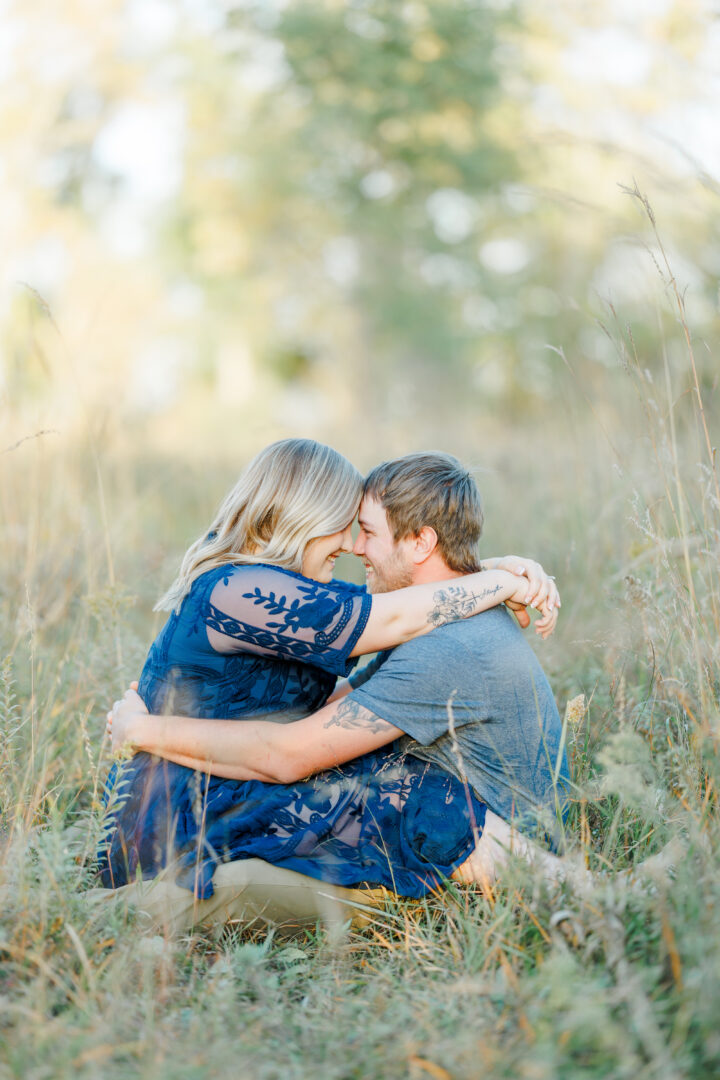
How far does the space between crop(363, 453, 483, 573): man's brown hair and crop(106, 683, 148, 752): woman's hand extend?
870mm

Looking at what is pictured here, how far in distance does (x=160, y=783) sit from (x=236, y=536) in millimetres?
703

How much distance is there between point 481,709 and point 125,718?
3.16ft

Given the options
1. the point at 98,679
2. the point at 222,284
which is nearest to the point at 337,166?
the point at 222,284

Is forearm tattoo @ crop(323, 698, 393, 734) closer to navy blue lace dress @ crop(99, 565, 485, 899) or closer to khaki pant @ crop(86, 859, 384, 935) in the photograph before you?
navy blue lace dress @ crop(99, 565, 485, 899)

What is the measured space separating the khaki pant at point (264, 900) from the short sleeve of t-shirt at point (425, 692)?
0.46 meters

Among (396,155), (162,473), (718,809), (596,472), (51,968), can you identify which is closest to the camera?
(51,968)

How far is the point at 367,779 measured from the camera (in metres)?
2.32

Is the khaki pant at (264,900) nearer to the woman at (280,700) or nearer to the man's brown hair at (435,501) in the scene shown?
the woman at (280,700)

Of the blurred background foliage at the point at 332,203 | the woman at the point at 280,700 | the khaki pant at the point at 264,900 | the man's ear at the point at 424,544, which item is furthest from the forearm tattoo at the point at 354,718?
the blurred background foliage at the point at 332,203

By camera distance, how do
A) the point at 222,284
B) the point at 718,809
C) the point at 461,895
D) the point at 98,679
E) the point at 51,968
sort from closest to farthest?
the point at 51,968
the point at 718,809
the point at 461,895
the point at 98,679
the point at 222,284

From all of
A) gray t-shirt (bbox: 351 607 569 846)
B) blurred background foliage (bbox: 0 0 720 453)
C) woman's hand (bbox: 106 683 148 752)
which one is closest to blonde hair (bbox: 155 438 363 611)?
woman's hand (bbox: 106 683 148 752)

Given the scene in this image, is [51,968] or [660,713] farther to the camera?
[660,713]

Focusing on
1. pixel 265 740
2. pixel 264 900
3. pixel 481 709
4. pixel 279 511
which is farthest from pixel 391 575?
pixel 264 900

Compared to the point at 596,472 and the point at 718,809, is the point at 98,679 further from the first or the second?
the point at 596,472
